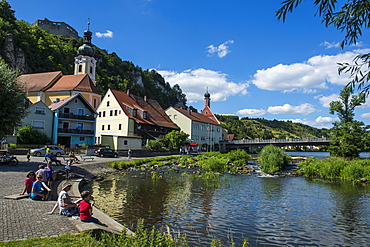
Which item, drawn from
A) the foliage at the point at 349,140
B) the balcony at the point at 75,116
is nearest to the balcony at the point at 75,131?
the balcony at the point at 75,116

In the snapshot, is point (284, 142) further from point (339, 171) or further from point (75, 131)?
point (75, 131)

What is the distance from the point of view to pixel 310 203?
16.9 metres

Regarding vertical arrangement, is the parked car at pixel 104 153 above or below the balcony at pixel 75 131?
below

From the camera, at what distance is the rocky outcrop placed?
72.3m

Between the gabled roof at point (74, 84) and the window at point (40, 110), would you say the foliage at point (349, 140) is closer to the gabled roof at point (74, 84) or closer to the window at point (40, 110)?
the window at point (40, 110)

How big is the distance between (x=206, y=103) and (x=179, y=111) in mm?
36217

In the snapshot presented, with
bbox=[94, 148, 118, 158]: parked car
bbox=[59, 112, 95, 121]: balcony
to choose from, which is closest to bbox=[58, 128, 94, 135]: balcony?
bbox=[59, 112, 95, 121]: balcony

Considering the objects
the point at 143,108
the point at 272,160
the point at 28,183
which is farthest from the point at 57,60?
the point at 28,183

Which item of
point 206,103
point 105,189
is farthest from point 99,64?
point 105,189

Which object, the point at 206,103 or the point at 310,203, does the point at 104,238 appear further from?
the point at 206,103

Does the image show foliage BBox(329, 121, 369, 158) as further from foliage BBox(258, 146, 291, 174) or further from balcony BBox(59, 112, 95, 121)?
balcony BBox(59, 112, 95, 121)

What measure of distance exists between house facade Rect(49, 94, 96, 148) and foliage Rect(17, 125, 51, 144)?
414 cm

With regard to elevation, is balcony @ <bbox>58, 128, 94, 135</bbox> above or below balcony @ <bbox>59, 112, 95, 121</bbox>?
below

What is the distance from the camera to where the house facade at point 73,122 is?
46.3 meters
